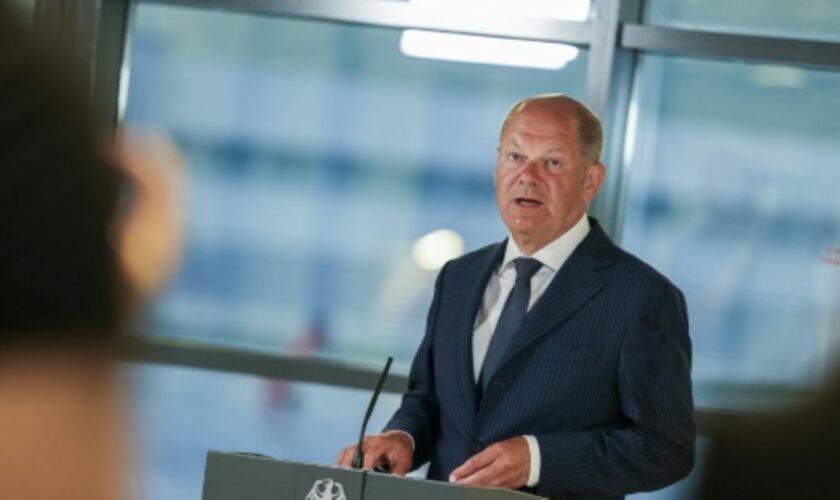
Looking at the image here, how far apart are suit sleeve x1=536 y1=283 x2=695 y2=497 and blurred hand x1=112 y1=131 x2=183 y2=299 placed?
2044mm

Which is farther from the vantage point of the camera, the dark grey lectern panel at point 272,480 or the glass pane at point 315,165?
the glass pane at point 315,165

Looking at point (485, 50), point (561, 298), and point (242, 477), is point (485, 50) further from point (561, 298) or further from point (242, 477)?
point (242, 477)

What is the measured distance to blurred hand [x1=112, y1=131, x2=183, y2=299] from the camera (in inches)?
20.4

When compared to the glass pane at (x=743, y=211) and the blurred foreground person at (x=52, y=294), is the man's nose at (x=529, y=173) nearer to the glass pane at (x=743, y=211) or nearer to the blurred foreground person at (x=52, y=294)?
the glass pane at (x=743, y=211)

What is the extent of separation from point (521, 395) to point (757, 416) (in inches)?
86.3

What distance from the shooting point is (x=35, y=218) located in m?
0.42

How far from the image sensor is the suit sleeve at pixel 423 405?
120 inches

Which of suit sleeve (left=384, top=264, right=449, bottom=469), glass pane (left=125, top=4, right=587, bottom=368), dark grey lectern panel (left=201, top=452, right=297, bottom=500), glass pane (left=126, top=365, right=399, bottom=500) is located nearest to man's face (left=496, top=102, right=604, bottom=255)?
suit sleeve (left=384, top=264, right=449, bottom=469)

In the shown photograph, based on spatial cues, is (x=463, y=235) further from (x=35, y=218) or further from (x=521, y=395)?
(x=35, y=218)

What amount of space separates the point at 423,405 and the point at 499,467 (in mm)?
512

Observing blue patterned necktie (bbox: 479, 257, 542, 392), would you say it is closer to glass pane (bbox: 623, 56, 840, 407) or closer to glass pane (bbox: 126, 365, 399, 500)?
glass pane (bbox: 623, 56, 840, 407)

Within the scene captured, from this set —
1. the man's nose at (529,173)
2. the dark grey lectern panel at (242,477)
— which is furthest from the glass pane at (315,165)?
the dark grey lectern panel at (242,477)

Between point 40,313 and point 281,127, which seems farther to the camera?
point 281,127

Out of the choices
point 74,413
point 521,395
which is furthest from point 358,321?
point 74,413
